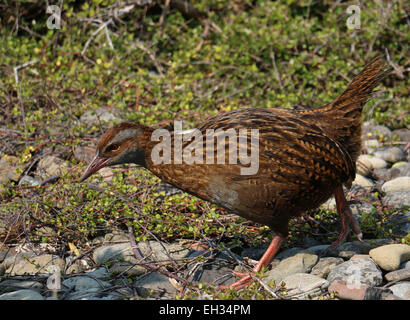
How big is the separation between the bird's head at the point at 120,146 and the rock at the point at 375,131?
367 cm

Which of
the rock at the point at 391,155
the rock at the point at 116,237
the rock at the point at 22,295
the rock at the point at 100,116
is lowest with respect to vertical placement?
the rock at the point at 22,295

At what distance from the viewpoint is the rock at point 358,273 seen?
15.1 feet

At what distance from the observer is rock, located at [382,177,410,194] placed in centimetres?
639

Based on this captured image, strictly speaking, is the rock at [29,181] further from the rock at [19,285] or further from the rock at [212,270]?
the rock at [212,270]

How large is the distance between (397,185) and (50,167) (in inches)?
155

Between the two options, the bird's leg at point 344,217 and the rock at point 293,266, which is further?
the bird's leg at point 344,217

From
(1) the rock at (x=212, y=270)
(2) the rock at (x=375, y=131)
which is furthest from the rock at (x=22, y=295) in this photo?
(2) the rock at (x=375, y=131)

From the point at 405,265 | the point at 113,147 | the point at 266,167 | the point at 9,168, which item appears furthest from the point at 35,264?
the point at 405,265

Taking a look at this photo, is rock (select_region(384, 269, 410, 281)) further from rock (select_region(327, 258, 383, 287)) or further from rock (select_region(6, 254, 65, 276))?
rock (select_region(6, 254, 65, 276))

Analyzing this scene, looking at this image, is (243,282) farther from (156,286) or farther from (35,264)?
(35,264)

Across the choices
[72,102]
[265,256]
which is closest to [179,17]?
[72,102]

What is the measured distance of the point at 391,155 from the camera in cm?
718

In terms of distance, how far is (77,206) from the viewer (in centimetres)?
566

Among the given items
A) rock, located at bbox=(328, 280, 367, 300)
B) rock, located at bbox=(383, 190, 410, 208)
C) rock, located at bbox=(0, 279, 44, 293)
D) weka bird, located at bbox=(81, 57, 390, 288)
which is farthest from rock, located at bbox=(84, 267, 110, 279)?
rock, located at bbox=(383, 190, 410, 208)
